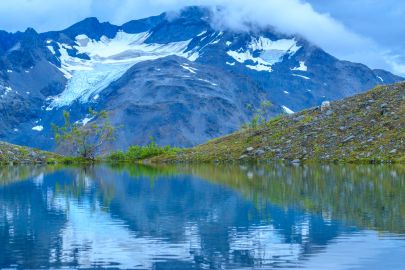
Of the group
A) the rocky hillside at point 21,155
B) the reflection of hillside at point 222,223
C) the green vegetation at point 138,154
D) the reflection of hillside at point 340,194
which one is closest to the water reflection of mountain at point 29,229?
the reflection of hillside at point 222,223

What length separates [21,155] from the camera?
550ft

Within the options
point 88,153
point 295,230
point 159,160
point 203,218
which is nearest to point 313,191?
point 203,218

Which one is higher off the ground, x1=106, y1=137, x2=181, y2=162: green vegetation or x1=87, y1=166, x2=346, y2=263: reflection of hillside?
x1=106, y1=137, x2=181, y2=162: green vegetation

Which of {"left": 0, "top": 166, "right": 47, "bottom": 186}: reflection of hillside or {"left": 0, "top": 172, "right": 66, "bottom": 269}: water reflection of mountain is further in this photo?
{"left": 0, "top": 166, "right": 47, "bottom": 186}: reflection of hillside

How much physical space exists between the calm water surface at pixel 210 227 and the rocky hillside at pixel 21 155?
296 feet

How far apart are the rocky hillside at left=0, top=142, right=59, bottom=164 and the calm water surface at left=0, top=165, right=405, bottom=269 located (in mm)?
90367

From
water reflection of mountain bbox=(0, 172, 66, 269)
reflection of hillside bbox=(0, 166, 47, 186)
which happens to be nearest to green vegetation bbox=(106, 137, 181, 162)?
reflection of hillside bbox=(0, 166, 47, 186)

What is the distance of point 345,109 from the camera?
508 feet

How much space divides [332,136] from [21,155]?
77.4 metres

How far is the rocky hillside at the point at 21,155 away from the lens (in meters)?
164

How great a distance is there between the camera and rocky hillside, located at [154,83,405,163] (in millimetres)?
132375

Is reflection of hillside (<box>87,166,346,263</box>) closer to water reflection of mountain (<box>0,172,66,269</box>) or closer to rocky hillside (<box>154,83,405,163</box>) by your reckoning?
water reflection of mountain (<box>0,172,66,269</box>)

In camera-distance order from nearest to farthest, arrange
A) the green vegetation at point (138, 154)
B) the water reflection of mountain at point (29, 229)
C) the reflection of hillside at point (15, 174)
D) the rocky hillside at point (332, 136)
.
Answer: the water reflection of mountain at point (29, 229) < the reflection of hillside at point (15, 174) < the rocky hillside at point (332, 136) < the green vegetation at point (138, 154)

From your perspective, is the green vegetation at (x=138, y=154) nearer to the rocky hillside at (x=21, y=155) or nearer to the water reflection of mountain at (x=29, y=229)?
the rocky hillside at (x=21, y=155)
